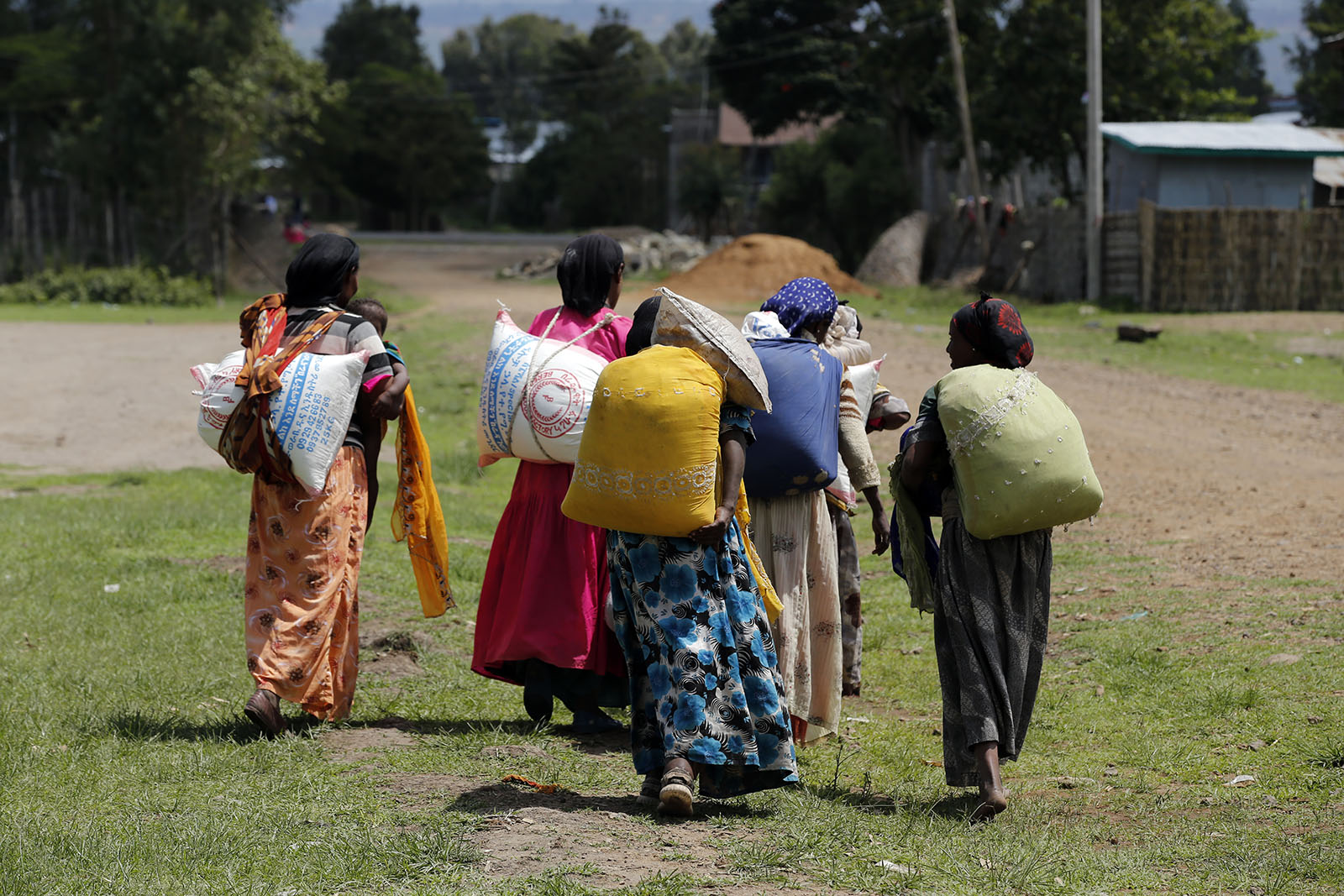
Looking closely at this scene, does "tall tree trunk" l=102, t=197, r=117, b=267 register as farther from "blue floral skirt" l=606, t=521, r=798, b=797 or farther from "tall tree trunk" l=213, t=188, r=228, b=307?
"blue floral skirt" l=606, t=521, r=798, b=797

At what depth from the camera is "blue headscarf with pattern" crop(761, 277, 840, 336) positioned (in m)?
4.74

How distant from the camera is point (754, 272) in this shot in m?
26.2

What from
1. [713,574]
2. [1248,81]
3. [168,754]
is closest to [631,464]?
[713,574]

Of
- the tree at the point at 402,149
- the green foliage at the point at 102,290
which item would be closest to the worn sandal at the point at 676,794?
the green foliage at the point at 102,290

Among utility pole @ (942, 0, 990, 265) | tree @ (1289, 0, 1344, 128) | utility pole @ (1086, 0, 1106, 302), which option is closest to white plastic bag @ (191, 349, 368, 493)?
utility pole @ (1086, 0, 1106, 302)

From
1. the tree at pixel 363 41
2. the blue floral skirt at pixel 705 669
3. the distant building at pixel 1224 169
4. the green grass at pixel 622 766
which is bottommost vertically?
the green grass at pixel 622 766

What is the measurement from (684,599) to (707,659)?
0.19m

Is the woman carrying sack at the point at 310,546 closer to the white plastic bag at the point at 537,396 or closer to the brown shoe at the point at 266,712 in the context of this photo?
the brown shoe at the point at 266,712

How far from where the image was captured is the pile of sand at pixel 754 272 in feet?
83.9

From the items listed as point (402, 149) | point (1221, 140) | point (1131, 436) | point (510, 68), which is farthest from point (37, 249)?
point (510, 68)

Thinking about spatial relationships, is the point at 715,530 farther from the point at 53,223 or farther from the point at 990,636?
the point at 53,223

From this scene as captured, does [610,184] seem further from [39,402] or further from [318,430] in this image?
[318,430]

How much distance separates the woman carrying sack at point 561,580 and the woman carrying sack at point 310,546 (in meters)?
0.51

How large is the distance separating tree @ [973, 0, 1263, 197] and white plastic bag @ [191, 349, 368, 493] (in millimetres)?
27104
